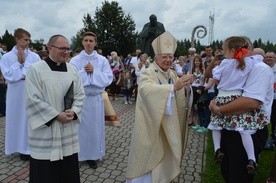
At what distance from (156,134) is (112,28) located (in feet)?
136

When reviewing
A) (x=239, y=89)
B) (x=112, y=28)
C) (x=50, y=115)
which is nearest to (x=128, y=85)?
(x=50, y=115)

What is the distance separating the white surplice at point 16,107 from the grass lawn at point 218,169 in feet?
10.7

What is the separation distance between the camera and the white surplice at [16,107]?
563cm

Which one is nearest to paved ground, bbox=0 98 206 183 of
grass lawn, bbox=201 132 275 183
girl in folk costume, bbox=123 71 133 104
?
grass lawn, bbox=201 132 275 183

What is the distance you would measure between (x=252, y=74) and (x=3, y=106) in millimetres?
8727

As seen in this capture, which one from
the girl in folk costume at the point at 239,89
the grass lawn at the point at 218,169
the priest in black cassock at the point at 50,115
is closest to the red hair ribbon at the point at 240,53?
the girl in folk costume at the point at 239,89

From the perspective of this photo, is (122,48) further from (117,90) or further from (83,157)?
(83,157)

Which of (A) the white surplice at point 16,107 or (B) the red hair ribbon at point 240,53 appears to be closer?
(B) the red hair ribbon at point 240,53

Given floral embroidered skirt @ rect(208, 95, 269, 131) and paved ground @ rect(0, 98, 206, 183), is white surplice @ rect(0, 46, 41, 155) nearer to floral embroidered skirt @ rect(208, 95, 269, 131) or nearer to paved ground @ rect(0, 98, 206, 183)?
paved ground @ rect(0, 98, 206, 183)

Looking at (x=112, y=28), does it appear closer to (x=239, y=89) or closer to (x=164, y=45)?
(x=164, y=45)

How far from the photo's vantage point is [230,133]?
138 inches

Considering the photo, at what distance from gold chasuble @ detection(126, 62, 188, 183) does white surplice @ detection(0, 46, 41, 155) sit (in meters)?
2.75

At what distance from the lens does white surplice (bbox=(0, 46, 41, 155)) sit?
5629 millimetres

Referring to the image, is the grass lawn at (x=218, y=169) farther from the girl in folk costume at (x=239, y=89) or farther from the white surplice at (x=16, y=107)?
the white surplice at (x=16, y=107)
